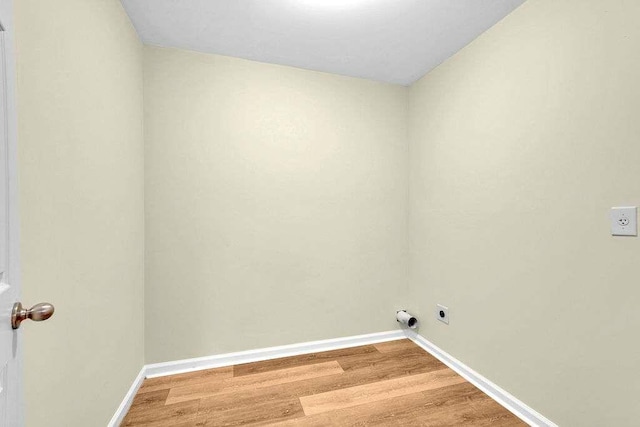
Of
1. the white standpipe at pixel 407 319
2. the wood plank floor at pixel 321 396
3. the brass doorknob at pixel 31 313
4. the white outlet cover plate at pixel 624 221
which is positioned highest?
the white outlet cover plate at pixel 624 221

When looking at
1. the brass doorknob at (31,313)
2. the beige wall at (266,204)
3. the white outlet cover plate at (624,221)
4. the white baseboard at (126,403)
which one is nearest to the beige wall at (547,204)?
the white outlet cover plate at (624,221)

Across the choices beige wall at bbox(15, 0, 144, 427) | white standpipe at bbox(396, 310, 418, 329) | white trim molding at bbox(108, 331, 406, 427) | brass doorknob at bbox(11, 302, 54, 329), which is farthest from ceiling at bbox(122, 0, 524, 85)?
white trim molding at bbox(108, 331, 406, 427)

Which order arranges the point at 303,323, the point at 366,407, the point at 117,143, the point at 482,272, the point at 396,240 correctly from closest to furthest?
the point at 117,143 < the point at 366,407 < the point at 482,272 < the point at 303,323 < the point at 396,240

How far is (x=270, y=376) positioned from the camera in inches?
74.8

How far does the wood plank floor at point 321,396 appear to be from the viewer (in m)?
1.50

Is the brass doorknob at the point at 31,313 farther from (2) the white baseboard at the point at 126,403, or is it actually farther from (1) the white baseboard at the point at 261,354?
(1) the white baseboard at the point at 261,354

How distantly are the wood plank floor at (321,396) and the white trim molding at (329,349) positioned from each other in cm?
5

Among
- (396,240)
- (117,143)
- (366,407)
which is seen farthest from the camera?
(396,240)

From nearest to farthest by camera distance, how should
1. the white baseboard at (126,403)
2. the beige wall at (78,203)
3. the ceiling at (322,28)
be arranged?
the beige wall at (78,203) < the white baseboard at (126,403) < the ceiling at (322,28)

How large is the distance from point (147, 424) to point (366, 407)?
1192mm

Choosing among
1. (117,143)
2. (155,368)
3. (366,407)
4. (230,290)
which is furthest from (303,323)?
(117,143)

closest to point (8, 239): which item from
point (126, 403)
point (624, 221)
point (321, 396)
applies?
point (126, 403)

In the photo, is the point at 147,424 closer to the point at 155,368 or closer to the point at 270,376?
the point at 155,368

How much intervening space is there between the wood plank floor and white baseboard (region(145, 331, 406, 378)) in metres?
0.05
